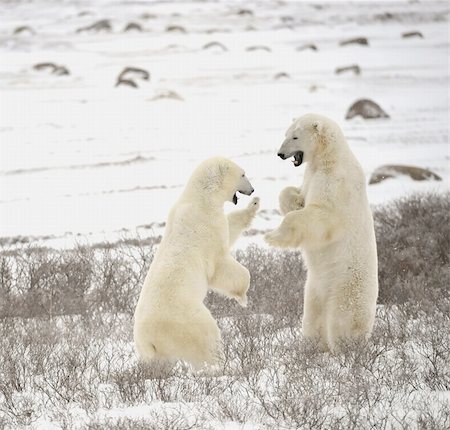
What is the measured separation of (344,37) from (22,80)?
1706cm

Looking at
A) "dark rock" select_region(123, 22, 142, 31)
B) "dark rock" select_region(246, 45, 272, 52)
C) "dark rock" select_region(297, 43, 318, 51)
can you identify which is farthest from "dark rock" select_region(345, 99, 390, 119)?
"dark rock" select_region(123, 22, 142, 31)

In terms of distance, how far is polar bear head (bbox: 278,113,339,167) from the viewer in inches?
209

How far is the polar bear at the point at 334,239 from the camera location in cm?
514

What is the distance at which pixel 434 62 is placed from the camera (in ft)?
104

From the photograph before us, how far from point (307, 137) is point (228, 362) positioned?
1.48 meters

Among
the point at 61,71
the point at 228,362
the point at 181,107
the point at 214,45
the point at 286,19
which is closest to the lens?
the point at 228,362

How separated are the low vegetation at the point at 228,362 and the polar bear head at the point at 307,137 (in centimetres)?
117

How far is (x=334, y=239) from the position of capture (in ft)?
17.1

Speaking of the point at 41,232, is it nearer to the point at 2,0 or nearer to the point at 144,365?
the point at 144,365

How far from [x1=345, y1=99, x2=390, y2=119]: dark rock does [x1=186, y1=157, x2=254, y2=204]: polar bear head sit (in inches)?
649

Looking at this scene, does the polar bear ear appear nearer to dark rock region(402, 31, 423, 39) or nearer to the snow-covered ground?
the snow-covered ground

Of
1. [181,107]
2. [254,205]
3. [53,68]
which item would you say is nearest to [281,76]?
[181,107]

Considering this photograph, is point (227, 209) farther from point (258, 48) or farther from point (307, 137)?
point (258, 48)

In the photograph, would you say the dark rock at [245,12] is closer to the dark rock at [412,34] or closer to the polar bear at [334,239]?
the dark rock at [412,34]
